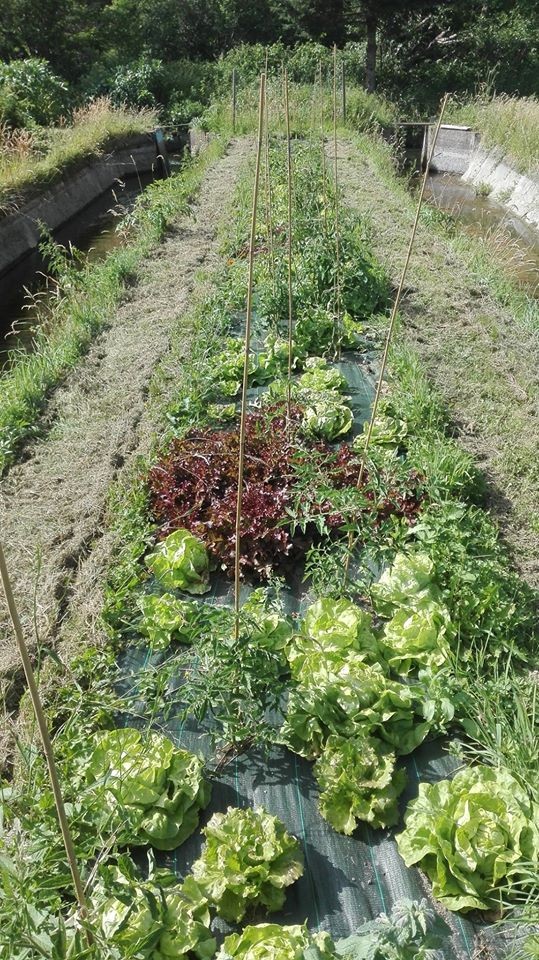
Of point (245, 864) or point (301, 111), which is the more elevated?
point (301, 111)

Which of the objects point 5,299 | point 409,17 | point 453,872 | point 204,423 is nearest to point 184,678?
point 453,872

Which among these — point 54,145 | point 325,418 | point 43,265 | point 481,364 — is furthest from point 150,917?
point 54,145

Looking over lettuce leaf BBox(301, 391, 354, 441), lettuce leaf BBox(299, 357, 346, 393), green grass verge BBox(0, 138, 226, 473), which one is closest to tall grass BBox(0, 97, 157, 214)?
green grass verge BBox(0, 138, 226, 473)

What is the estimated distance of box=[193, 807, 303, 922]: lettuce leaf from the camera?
2260 millimetres

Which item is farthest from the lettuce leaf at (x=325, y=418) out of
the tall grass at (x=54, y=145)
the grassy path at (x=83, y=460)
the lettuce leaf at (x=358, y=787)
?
the tall grass at (x=54, y=145)

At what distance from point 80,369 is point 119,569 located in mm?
2809

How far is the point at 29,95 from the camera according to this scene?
46.8 feet

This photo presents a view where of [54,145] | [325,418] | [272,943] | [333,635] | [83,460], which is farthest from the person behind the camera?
→ [54,145]

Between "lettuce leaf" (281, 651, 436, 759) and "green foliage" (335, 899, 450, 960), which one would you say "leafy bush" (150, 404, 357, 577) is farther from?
"green foliage" (335, 899, 450, 960)

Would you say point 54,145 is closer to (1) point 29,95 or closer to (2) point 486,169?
(1) point 29,95

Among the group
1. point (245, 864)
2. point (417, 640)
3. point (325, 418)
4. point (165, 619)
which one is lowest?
point (245, 864)

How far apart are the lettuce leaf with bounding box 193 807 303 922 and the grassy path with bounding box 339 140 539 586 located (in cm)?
210

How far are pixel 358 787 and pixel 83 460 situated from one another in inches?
119

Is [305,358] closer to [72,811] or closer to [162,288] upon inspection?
[162,288]
